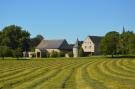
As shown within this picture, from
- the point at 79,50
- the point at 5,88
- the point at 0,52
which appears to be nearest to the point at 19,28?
the point at 79,50

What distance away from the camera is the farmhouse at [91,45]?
547 feet

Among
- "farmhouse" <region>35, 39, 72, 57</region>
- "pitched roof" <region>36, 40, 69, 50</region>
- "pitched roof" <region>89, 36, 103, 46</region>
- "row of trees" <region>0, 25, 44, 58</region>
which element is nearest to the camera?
"pitched roof" <region>89, 36, 103, 46</region>

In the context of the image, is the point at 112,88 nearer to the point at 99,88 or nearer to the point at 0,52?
the point at 99,88

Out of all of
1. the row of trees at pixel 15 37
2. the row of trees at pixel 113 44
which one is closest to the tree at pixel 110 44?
the row of trees at pixel 113 44

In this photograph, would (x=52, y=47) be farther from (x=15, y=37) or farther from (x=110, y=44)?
(x=110, y=44)

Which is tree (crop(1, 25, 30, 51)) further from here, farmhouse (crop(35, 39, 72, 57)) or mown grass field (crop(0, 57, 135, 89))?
mown grass field (crop(0, 57, 135, 89))

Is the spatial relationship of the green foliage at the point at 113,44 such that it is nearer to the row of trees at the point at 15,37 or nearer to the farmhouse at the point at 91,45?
the farmhouse at the point at 91,45

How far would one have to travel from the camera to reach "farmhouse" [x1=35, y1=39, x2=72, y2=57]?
16888 cm

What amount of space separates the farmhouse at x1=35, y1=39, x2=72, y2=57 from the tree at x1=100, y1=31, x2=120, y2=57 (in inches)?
1989

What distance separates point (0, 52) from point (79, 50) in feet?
121

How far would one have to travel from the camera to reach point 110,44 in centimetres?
11800

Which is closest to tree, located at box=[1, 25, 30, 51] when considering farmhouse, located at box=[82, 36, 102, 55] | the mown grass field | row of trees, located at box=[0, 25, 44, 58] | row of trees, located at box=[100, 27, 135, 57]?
row of trees, located at box=[0, 25, 44, 58]

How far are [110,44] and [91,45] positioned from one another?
4970cm

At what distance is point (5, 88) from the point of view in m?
21.5
